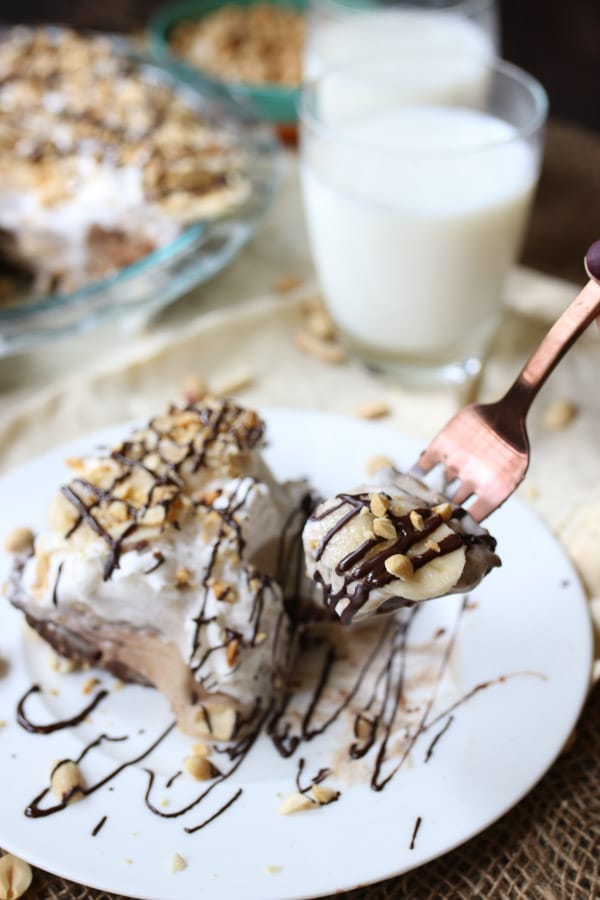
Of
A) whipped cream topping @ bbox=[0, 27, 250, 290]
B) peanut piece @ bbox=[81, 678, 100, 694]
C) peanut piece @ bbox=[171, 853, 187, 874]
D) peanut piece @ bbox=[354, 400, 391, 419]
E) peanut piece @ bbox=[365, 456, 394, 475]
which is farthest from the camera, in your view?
whipped cream topping @ bbox=[0, 27, 250, 290]

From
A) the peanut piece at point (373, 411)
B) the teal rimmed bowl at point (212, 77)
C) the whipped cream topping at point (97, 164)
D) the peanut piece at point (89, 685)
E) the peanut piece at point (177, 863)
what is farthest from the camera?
the teal rimmed bowl at point (212, 77)

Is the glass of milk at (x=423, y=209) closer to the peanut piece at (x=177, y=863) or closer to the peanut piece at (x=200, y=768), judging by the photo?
the peanut piece at (x=200, y=768)

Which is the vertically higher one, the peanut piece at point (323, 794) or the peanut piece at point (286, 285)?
the peanut piece at point (323, 794)

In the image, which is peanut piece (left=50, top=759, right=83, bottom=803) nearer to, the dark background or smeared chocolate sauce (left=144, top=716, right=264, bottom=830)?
smeared chocolate sauce (left=144, top=716, right=264, bottom=830)

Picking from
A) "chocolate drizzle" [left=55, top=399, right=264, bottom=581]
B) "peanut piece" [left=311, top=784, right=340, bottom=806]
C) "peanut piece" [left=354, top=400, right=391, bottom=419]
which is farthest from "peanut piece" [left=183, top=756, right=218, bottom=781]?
"peanut piece" [left=354, top=400, right=391, bottom=419]

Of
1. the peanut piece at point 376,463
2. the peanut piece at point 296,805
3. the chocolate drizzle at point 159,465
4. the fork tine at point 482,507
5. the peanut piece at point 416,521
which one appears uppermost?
the peanut piece at point 416,521

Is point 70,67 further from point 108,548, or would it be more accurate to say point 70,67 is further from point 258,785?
point 258,785

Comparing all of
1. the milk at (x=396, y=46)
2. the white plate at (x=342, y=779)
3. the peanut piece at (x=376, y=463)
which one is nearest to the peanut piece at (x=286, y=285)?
the milk at (x=396, y=46)
